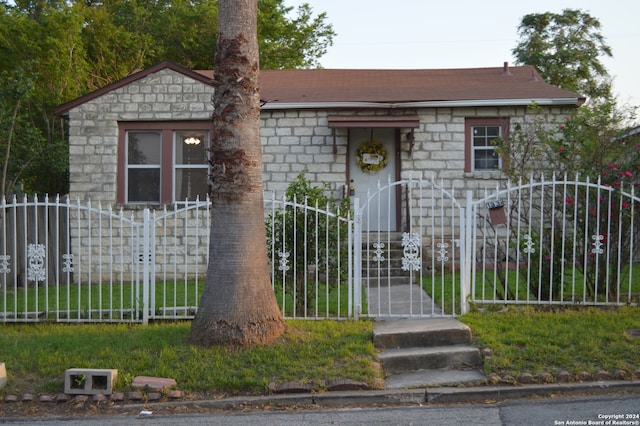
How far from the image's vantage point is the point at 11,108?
15297 millimetres

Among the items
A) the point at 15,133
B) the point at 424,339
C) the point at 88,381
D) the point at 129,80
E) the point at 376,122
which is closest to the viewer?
the point at 88,381

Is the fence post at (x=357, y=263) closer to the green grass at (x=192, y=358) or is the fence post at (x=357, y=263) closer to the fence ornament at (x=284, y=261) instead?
the green grass at (x=192, y=358)

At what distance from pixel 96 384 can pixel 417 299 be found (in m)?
4.83

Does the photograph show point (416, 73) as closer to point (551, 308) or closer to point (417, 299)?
point (417, 299)

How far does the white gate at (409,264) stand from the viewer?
28.1 feet

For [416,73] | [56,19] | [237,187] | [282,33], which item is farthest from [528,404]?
[282,33]

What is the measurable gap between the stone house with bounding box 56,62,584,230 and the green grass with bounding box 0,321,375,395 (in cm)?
609

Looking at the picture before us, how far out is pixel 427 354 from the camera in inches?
285

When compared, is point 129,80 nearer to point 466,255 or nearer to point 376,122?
point 376,122

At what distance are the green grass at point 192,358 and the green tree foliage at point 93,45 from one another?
8.30 metres

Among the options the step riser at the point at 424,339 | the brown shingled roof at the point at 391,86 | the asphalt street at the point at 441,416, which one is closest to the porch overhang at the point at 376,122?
the brown shingled roof at the point at 391,86

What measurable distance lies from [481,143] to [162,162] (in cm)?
637

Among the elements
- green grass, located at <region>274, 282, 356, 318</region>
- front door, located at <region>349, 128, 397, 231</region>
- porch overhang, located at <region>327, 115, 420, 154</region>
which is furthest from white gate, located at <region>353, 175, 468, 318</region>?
porch overhang, located at <region>327, 115, 420, 154</region>

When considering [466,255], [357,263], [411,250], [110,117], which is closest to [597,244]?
[466,255]
